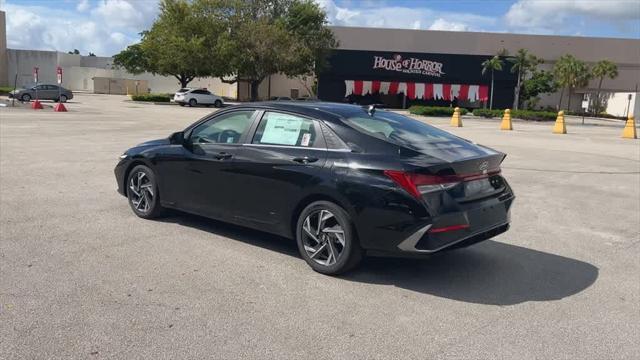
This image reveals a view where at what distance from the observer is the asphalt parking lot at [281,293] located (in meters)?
3.84

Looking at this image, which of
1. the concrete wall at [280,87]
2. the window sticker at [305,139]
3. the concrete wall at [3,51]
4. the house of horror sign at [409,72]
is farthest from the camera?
the concrete wall at [3,51]

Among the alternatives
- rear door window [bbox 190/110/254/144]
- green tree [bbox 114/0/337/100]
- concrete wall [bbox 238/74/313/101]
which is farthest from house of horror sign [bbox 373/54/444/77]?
rear door window [bbox 190/110/254/144]

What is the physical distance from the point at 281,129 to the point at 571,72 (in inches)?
2549

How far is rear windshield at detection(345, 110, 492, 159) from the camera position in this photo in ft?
16.9

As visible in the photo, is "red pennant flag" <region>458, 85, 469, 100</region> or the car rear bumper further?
"red pennant flag" <region>458, 85, 469, 100</region>

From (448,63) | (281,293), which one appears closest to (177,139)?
(281,293)

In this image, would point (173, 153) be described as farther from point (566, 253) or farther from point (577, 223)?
point (577, 223)

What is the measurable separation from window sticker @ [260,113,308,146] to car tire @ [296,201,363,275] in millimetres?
740

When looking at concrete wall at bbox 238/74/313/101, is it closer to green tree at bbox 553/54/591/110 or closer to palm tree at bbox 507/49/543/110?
palm tree at bbox 507/49/543/110

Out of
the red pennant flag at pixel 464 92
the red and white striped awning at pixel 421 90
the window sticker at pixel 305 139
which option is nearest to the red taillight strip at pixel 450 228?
the window sticker at pixel 305 139

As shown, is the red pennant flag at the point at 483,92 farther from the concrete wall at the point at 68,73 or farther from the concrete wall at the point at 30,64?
the concrete wall at the point at 30,64

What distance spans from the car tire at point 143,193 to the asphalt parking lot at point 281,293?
15cm

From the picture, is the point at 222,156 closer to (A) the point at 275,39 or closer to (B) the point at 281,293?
(B) the point at 281,293

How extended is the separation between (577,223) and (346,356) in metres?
5.22
